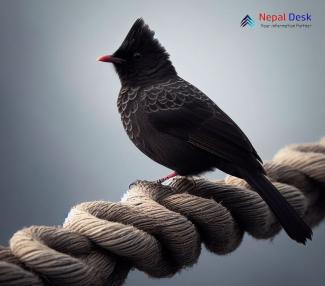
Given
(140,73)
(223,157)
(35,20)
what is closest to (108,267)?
(223,157)

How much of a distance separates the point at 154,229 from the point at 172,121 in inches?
62.7

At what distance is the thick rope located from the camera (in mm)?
2484

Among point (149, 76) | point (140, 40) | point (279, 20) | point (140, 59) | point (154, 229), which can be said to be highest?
point (279, 20)

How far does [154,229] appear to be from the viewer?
304cm

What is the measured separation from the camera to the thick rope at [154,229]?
248 centimetres

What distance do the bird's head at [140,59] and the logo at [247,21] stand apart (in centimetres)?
371

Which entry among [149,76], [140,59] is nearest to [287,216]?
[149,76]

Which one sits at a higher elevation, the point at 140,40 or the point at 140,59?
the point at 140,40

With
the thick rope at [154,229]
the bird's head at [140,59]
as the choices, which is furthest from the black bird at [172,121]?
the thick rope at [154,229]

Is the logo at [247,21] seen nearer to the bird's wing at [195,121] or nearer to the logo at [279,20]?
the logo at [279,20]

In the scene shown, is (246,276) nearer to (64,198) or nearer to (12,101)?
(64,198)

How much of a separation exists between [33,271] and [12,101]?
6.03 meters

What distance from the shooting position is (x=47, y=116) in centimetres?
810

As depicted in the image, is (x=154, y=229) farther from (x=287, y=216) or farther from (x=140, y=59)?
(x=140, y=59)
